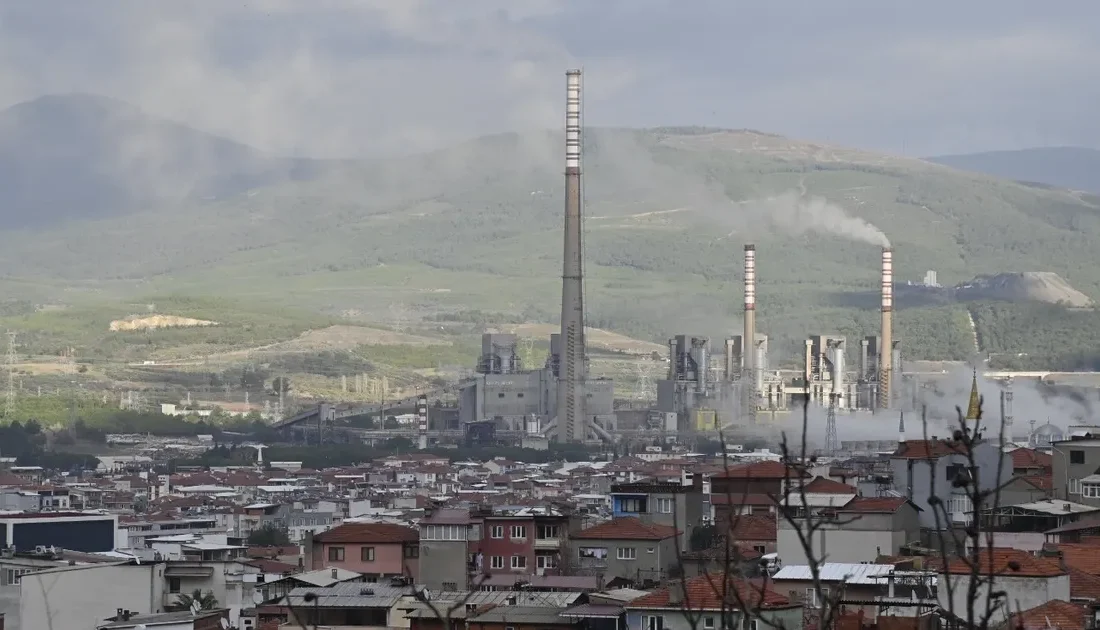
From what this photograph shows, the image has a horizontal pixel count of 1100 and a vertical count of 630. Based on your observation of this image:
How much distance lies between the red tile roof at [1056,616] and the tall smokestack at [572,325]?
60.8 metres

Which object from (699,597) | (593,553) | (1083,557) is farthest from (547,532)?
(699,597)

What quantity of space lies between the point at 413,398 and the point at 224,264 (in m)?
61.8

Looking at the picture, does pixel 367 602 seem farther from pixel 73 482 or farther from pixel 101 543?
pixel 73 482

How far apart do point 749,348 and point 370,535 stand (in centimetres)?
5794

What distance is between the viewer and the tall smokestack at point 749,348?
78875 mm

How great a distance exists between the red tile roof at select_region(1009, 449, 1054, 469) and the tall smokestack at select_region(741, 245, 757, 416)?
45193 millimetres

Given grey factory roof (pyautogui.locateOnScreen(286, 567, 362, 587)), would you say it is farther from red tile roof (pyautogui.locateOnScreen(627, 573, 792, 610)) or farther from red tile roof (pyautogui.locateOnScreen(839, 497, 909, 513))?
red tile roof (pyautogui.locateOnScreen(839, 497, 909, 513))

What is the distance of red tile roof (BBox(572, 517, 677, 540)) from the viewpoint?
24.3 metres

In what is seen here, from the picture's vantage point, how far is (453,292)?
131375 millimetres

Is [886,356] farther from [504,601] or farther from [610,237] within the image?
[504,601]

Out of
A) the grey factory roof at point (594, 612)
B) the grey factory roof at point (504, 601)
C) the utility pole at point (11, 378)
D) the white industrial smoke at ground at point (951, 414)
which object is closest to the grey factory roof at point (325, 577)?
the grey factory roof at point (504, 601)

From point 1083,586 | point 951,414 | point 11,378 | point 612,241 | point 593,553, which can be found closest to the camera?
point 1083,586

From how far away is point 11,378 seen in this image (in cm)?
9256

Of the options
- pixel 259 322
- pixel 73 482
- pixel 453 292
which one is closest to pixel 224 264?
pixel 453 292
